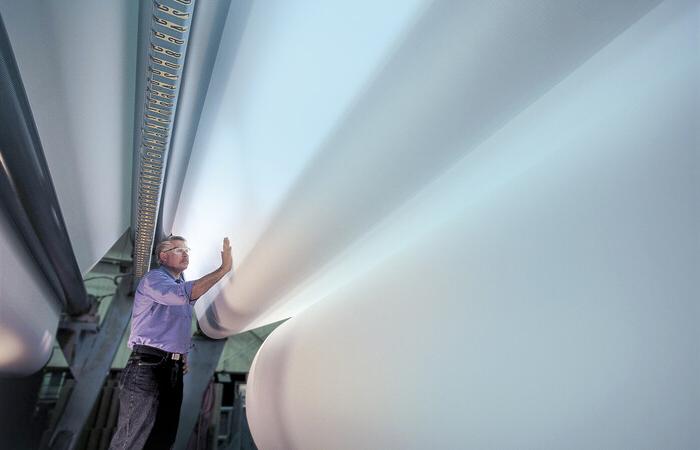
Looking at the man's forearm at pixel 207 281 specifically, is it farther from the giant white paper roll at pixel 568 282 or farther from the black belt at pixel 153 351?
the giant white paper roll at pixel 568 282

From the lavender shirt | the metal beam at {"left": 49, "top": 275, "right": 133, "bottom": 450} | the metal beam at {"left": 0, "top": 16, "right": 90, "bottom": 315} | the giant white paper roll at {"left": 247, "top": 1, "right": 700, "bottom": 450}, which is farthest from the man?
the metal beam at {"left": 49, "top": 275, "right": 133, "bottom": 450}

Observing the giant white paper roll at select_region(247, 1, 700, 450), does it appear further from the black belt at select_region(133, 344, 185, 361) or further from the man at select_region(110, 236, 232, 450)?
the black belt at select_region(133, 344, 185, 361)

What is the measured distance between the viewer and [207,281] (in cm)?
119

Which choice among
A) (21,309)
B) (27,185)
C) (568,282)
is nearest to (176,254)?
(27,185)

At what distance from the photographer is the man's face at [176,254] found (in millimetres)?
1351

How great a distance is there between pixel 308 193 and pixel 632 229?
0.44 metres

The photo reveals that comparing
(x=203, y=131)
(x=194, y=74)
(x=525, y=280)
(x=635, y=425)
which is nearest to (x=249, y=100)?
(x=194, y=74)

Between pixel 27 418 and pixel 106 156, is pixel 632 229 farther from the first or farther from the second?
pixel 27 418

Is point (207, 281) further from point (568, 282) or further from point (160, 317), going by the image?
point (568, 282)

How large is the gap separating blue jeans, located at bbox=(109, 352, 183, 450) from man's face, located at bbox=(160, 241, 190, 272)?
0.30 m

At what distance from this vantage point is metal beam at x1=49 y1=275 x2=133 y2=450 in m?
2.26

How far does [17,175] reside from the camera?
973mm

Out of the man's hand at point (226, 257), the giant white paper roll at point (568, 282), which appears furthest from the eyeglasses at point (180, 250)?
the giant white paper roll at point (568, 282)

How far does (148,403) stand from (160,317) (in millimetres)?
258
